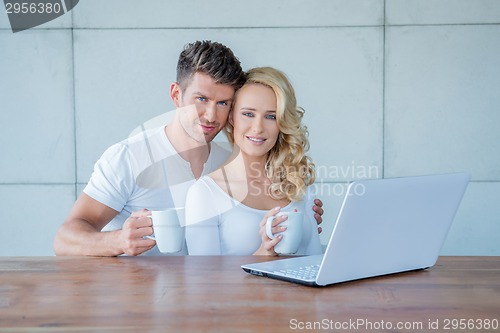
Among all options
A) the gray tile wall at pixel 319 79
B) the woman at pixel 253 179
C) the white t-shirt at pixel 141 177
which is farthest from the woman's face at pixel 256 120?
the gray tile wall at pixel 319 79

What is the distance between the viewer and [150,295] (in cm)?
118

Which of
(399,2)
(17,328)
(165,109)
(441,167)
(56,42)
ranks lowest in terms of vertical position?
(17,328)

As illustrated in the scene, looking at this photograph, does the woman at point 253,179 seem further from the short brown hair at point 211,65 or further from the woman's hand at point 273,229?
the woman's hand at point 273,229

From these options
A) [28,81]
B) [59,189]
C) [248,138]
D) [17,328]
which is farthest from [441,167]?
[17,328]

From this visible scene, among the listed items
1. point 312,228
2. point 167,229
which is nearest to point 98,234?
point 167,229

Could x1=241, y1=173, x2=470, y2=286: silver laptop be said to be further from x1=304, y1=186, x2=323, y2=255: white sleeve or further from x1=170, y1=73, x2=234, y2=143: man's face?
x1=170, y1=73, x2=234, y2=143: man's face

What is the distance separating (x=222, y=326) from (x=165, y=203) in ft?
4.51

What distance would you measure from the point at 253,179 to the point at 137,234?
68cm

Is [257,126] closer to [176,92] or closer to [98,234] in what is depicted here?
[176,92]

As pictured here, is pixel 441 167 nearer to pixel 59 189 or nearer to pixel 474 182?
pixel 474 182

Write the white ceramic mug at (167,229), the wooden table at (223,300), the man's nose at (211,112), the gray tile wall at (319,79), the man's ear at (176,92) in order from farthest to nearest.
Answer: the gray tile wall at (319,79) < the man's ear at (176,92) < the man's nose at (211,112) < the white ceramic mug at (167,229) < the wooden table at (223,300)

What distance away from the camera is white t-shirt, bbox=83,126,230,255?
2219 mm

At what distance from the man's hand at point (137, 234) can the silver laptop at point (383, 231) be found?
1.11ft

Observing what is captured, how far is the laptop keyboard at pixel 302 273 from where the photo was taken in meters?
1.27
